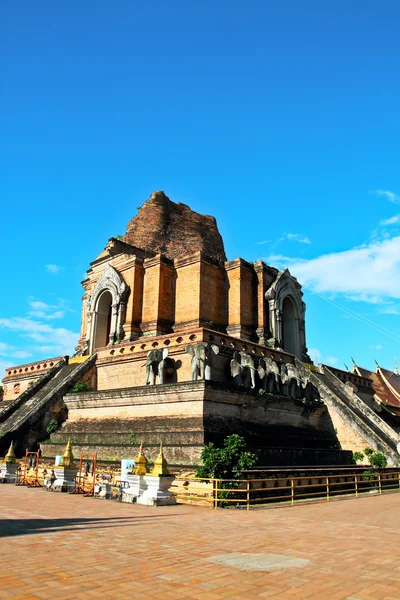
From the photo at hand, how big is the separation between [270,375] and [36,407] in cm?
969

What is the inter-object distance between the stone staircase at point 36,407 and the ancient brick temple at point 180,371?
0.19 feet

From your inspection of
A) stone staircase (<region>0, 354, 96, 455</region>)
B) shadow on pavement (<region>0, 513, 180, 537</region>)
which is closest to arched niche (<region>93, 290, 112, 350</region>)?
stone staircase (<region>0, 354, 96, 455</region>)

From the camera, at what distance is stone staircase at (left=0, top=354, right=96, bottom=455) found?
66.0 feet

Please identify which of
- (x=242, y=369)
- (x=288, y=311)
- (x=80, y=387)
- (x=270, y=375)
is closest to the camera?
(x=242, y=369)

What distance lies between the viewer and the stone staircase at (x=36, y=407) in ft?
66.0

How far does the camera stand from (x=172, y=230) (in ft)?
115

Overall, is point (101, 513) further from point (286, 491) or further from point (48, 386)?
point (48, 386)

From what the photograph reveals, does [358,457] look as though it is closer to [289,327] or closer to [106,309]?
[289,327]

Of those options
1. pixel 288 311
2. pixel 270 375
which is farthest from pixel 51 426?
pixel 288 311

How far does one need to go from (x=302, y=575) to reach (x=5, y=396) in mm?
27964

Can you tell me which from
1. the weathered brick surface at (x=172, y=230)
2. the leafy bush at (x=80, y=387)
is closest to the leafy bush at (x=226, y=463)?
the leafy bush at (x=80, y=387)

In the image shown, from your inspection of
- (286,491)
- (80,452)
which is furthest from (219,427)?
(80,452)

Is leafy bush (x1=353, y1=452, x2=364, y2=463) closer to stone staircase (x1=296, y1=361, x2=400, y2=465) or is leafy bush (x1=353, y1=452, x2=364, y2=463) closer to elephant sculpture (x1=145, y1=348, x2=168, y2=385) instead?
stone staircase (x1=296, y1=361, x2=400, y2=465)

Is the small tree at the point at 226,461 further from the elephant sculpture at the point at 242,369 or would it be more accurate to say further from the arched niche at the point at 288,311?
the arched niche at the point at 288,311
